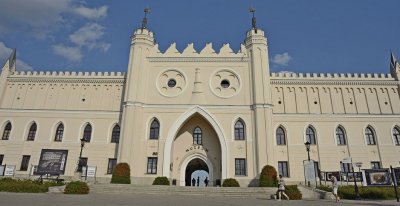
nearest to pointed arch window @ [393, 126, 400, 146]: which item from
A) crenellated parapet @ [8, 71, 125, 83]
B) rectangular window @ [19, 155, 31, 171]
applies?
crenellated parapet @ [8, 71, 125, 83]

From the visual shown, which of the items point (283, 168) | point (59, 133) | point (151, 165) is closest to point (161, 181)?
point (151, 165)

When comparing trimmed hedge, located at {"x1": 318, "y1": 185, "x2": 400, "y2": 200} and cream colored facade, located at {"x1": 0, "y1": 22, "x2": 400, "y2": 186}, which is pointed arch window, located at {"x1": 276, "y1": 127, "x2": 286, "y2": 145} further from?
trimmed hedge, located at {"x1": 318, "y1": 185, "x2": 400, "y2": 200}

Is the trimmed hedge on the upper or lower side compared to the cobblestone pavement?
upper

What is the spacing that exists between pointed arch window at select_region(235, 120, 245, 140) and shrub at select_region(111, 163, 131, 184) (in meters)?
9.85

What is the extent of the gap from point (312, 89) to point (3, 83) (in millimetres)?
31612

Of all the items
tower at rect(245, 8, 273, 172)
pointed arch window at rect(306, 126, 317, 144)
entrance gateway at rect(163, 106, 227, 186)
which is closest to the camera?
tower at rect(245, 8, 273, 172)

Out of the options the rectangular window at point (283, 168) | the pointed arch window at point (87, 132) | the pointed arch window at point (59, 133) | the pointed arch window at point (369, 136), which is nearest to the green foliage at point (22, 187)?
the pointed arch window at point (87, 132)

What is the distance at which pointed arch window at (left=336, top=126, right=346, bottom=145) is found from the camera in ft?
90.6

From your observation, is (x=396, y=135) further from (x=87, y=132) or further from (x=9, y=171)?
(x=9, y=171)

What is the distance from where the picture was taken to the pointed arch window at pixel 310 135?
27.6 meters

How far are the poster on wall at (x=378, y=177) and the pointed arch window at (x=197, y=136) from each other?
1387cm

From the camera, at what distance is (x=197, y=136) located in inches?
1094

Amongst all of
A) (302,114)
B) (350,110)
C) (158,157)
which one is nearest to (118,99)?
(158,157)

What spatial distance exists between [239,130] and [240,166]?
3.27 metres
